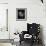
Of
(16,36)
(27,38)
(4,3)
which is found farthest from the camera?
(4,3)

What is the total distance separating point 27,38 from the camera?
7.95 feet

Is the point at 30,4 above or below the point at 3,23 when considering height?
above

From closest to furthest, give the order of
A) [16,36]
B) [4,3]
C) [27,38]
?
[27,38] < [16,36] < [4,3]

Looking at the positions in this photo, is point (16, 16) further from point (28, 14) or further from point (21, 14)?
point (28, 14)

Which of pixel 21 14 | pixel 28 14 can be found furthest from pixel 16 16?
pixel 28 14

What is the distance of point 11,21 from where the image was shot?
3.07 meters

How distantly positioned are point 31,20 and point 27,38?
788mm

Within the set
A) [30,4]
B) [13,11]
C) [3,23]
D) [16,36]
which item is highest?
[30,4]

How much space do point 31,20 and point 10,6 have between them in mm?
730

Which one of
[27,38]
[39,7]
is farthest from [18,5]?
[27,38]

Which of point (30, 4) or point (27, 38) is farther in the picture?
point (30, 4)

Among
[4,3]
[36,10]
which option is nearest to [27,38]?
[36,10]

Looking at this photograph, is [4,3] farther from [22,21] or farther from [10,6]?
[22,21]

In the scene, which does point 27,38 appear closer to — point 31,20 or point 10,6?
point 31,20
